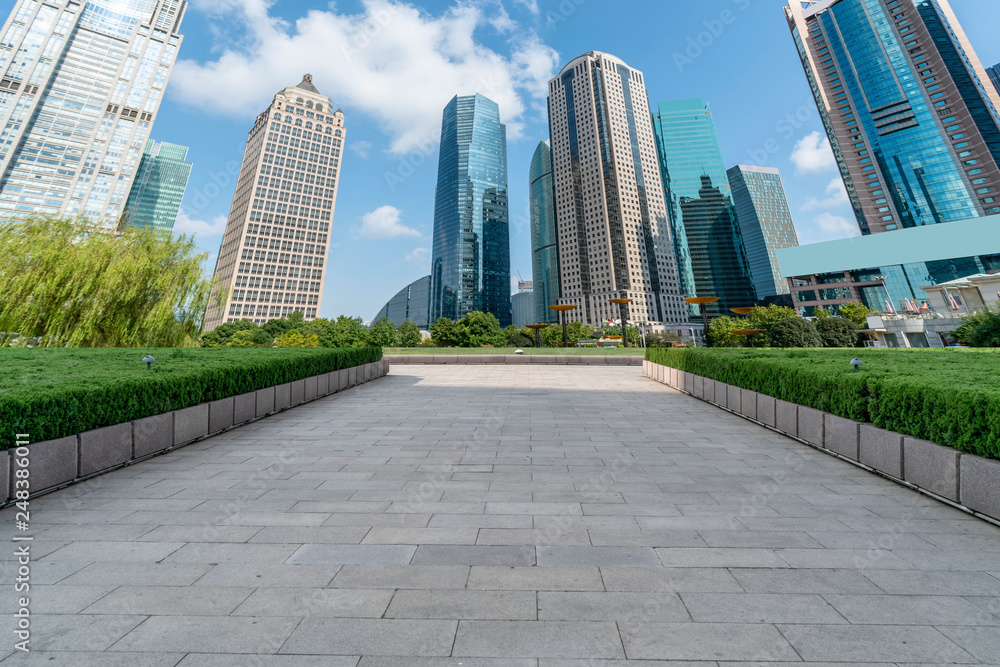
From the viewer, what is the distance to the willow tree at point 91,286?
12188 millimetres

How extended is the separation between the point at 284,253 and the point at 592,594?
13173 cm

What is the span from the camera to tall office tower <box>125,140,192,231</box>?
145 m

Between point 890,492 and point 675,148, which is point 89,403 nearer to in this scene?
point 890,492

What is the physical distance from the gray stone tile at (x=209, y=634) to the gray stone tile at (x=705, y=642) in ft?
6.66

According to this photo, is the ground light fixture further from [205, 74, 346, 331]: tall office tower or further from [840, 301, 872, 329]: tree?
[205, 74, 346, 331]: tall office tower

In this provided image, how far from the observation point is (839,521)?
3.75 meters

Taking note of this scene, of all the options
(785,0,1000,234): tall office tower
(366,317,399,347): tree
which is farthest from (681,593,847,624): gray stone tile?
(785,0,1000,234): tall office tower

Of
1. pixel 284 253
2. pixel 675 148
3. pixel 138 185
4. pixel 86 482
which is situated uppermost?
pixel 675 148

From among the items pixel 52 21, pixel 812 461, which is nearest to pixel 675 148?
pixel 812 461

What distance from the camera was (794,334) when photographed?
1032 inches

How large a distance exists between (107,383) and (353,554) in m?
4.83

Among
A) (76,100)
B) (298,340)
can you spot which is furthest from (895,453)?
(76,100)

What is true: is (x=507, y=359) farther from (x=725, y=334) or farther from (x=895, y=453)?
(x=725, y=334)

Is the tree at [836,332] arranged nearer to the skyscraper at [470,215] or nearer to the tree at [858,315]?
the tree at [858,315]
